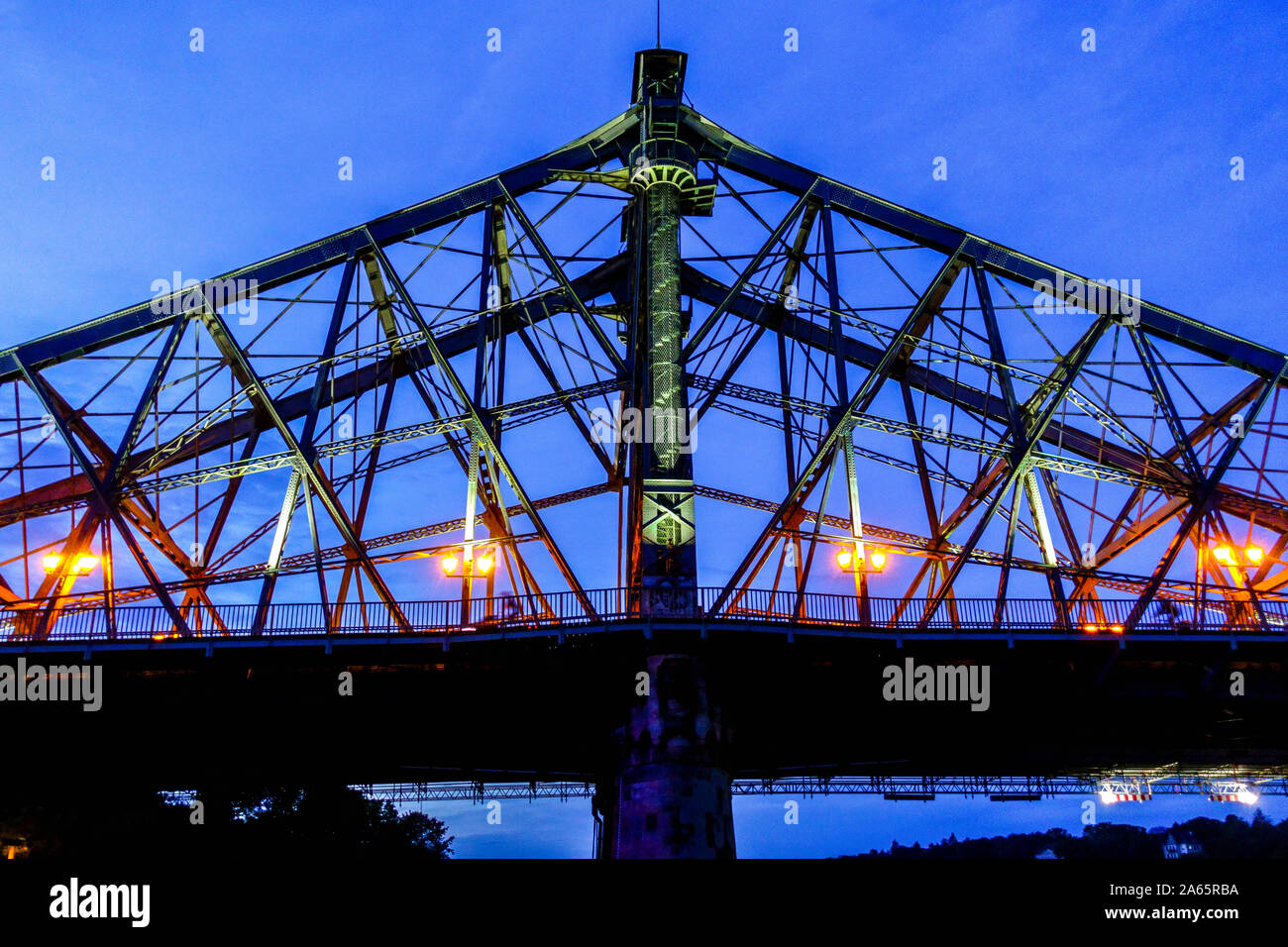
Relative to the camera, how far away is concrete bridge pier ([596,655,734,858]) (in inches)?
1075

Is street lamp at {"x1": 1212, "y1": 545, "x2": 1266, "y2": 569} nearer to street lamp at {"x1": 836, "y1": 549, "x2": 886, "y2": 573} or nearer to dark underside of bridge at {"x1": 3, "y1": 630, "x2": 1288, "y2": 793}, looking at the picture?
dark underside of bridge at {"x1": 3, "y1": 630, "x2": 1288, "y2": 793}

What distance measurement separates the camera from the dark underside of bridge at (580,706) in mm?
30297

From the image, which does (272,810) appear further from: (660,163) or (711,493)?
(660,163)

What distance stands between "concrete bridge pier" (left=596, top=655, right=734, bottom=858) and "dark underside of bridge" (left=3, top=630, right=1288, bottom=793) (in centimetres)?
50

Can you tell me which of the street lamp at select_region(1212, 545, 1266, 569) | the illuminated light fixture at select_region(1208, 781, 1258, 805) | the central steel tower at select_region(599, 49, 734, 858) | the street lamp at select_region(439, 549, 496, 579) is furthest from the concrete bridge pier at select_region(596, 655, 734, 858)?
the illuminated light fixture at select_region(1208, 781, 1258, 805)

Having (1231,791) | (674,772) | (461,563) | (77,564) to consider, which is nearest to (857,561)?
(674,772)

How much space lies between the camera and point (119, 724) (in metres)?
33.0

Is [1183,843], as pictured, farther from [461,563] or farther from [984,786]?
[461,563]

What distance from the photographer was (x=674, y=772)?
2794cm

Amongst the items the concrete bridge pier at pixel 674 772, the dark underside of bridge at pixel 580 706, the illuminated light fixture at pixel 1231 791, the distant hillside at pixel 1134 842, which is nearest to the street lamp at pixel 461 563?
the dark underside of bridge at pixel 580 706

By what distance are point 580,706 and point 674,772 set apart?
5.51 metres

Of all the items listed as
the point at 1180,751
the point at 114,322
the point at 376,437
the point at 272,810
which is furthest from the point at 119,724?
the point at 1180,751
